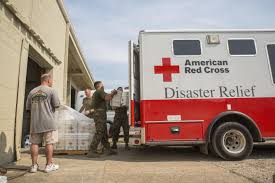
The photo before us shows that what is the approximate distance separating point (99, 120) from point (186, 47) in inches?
113

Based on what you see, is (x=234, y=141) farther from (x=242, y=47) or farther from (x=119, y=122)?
(x=119, y=122)

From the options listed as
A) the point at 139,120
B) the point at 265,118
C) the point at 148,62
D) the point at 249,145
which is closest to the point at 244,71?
the point at 265,118

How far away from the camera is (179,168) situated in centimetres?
572

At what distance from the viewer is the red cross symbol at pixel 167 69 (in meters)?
6.73

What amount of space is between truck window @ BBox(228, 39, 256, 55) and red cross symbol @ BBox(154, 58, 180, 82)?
1448 mm

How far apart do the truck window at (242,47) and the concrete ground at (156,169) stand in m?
2.58

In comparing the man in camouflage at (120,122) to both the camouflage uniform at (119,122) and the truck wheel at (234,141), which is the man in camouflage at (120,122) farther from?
the truck wheel at (234,141)

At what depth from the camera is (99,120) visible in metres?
7.37

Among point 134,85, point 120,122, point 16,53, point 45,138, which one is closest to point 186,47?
point 134,85

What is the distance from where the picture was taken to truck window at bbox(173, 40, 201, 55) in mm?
6863

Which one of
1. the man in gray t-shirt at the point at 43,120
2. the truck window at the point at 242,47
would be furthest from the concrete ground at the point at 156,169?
the truck window at the point at 242,47

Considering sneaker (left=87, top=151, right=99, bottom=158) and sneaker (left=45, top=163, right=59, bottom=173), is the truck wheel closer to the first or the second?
sneaker (left=87, top=151, right=99, bottom=158)

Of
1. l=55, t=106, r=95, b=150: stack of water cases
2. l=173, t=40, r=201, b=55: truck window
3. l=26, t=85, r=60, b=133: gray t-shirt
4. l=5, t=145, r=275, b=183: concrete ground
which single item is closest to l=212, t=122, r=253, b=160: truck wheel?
l=5, t=145, r=275, b=183: concrete ground

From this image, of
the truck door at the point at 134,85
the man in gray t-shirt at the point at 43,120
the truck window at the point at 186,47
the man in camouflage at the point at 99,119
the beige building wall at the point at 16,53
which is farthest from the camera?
the man in camouflage at the point at 99,119
